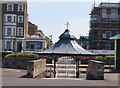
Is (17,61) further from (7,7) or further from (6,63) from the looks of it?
(7,7)

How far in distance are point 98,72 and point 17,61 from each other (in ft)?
44.2

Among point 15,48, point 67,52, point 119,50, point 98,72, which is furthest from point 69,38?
point 15,48

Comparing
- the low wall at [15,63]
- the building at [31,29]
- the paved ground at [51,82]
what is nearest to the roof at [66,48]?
the paved ground at [51,82]

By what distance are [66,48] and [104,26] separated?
56629 mm

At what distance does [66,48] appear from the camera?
26641 mm

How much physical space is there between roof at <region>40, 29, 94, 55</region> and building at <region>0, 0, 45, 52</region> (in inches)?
1987

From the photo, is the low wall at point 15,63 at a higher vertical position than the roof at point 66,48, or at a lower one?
lower

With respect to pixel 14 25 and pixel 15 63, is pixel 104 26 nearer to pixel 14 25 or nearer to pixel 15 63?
pixel 14 25

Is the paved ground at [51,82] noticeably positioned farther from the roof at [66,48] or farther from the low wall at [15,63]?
the low wall at [15,63]

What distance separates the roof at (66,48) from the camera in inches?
1026

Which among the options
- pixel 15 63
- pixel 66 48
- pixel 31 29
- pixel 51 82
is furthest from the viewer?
pixel 31 29

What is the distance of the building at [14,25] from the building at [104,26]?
14602 mm

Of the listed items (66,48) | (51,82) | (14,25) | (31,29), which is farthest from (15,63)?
(31,29)

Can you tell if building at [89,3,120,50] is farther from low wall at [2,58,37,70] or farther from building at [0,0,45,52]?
low wall at [2,58,37,70]
